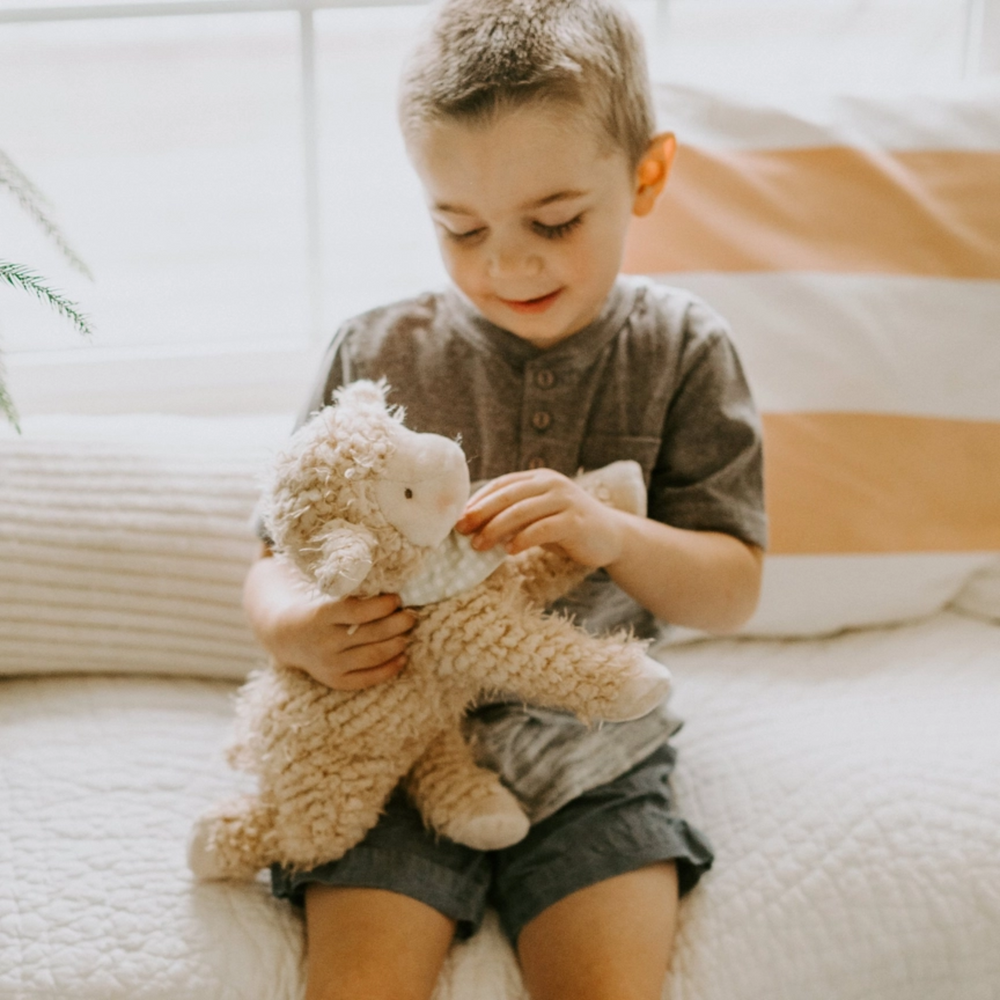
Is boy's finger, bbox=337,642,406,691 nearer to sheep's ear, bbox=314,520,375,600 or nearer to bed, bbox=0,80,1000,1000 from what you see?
sheep's ear, bbox=314,520,375,600

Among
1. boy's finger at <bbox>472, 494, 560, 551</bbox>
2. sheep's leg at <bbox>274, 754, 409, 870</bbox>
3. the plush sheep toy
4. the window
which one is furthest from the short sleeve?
the window

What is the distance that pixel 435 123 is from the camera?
0.74m

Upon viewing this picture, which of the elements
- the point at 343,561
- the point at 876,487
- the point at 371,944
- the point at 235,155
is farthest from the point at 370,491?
the point at 235,155

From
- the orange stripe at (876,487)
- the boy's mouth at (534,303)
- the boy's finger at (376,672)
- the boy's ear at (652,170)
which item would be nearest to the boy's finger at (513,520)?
the boy's finger at (376,672)

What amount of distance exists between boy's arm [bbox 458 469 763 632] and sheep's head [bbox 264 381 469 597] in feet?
0.15

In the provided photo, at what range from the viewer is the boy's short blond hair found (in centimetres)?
71

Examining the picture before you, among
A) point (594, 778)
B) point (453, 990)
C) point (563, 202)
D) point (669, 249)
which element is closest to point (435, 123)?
point (563, 202)

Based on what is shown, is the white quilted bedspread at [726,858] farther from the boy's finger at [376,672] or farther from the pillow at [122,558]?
the boy's finger at [376,672]

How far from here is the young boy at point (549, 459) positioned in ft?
2.30

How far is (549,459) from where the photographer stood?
0.85m

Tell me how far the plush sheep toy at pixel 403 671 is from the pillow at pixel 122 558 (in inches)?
9.6

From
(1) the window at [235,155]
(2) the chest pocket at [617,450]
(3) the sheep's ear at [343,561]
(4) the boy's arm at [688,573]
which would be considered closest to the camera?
(3) the sheep's ear at [343,561]

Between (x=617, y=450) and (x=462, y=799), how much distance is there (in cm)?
32

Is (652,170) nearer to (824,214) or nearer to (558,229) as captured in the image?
(558,229)
